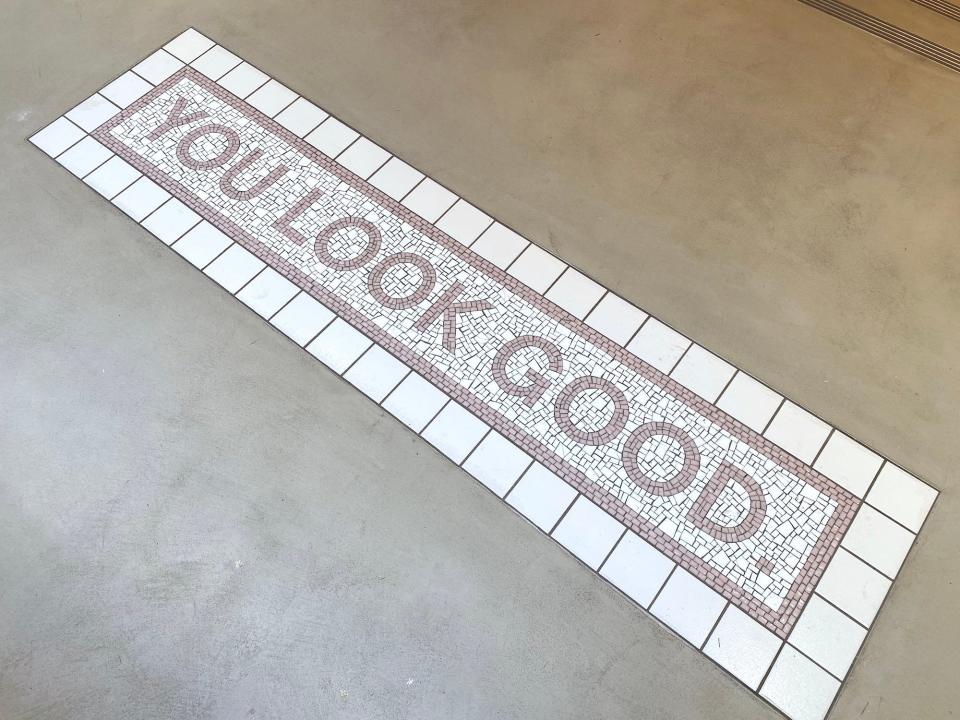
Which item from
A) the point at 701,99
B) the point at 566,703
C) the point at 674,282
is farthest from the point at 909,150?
the point at 566,703

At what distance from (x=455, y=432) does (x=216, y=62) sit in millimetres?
1754

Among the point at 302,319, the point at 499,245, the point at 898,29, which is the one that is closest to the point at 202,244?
the point at 302,319

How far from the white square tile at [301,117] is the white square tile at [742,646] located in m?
2.05

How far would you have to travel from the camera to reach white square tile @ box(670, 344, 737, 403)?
222 cm

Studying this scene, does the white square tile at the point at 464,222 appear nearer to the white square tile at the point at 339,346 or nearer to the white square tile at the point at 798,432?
the white square tile at the point at 339,346

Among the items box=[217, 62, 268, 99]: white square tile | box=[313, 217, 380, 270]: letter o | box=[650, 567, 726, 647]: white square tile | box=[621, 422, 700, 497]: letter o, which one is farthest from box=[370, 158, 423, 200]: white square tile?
box=[650, 567, 726, 647]: white square tile

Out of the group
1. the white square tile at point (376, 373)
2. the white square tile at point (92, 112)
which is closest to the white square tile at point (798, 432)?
the white square tile at point (376, 373)

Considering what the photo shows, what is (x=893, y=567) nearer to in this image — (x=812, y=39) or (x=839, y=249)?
(x=839, y=249)

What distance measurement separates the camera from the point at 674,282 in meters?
Answer: 2.40

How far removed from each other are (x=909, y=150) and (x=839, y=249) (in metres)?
0.51

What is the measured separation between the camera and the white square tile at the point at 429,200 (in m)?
2.53

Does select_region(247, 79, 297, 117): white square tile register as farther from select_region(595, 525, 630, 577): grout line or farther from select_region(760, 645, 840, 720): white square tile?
select_region(760, 645, 840, 720): white square tile

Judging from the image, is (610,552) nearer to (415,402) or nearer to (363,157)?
(415,402)

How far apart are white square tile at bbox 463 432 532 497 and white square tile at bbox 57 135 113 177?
1.68 meters
